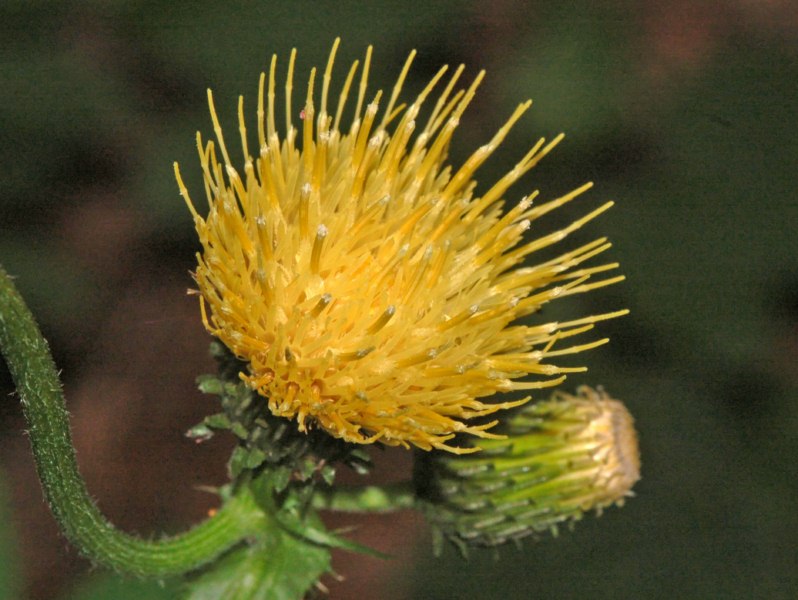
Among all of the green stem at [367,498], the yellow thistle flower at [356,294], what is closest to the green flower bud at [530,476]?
the green stem at [367,498]

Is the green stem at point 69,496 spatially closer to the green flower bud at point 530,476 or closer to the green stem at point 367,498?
the green stem at point 367,498

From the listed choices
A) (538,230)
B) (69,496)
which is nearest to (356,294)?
(69,496)

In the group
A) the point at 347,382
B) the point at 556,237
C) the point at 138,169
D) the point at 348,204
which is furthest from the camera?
the point at 138,169

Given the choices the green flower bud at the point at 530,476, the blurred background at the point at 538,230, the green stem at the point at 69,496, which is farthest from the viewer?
the blurred background at the point at 538,230

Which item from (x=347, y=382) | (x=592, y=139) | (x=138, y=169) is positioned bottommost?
(x=138, y=169)

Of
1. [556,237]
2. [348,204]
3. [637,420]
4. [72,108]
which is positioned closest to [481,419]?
[556,237]

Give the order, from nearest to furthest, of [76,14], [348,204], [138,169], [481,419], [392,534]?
[348,204] → [481,419] → [76,14] → [138,169] → [392,534]

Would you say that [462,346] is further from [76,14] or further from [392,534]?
[392,534]
